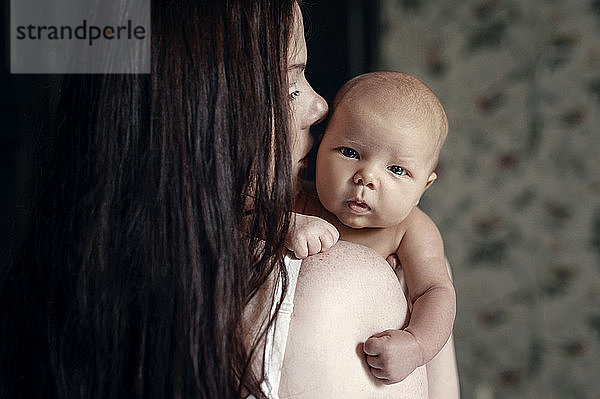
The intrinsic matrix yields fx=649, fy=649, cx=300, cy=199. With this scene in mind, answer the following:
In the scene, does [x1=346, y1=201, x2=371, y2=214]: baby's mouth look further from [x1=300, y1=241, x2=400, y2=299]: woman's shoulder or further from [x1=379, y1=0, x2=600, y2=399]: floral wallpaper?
[x1=379, y1=0, x2=600, y2=399]: floral wallpaper

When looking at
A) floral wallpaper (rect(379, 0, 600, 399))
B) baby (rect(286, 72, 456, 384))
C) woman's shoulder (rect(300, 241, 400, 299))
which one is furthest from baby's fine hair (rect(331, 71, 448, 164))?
floral wallpaper (rect(379, 0, 600, 399))

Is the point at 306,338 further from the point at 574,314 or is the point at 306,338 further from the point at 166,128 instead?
the point at 574,314

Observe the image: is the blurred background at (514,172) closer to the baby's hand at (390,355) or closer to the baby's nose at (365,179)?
the baby's nose at (365,179)

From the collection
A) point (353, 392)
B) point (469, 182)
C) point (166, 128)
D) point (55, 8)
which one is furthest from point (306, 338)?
point (469, 182)

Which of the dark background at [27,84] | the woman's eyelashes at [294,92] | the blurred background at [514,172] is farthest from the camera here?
the blurred background at [514,172]

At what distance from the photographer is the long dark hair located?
68 centimetres

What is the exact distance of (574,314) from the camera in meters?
2.03

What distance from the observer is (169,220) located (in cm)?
68

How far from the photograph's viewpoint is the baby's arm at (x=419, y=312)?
729 millimetres

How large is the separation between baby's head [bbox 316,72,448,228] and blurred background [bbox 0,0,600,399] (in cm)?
104

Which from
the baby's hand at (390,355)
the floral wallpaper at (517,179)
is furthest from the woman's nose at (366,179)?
the floral wallpaper at (517,179)

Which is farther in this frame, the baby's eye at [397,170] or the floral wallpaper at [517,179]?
the floral wallpaper at [517,179]

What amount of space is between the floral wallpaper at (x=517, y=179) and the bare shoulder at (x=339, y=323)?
136 cm

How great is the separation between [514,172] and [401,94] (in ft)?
4.15
